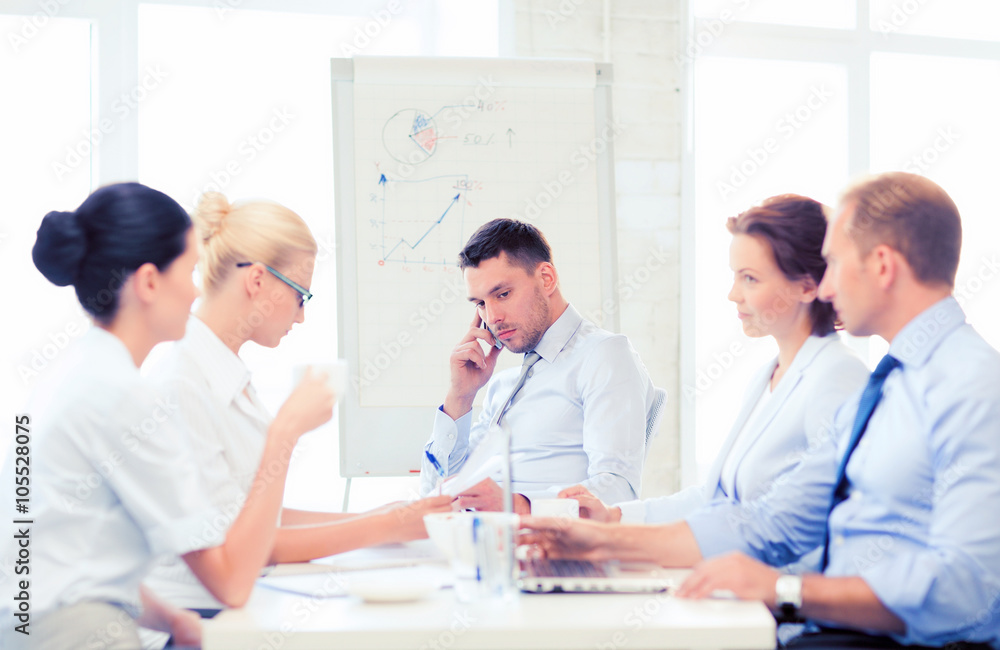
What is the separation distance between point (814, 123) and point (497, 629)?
346 centimetres

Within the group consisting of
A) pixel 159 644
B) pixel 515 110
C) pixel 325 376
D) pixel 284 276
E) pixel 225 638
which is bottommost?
pixel 159 644

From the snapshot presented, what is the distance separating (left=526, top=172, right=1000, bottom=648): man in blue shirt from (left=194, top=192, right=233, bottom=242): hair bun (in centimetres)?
89

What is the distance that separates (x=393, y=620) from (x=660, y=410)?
5.13 ft

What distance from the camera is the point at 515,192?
9.72 ft

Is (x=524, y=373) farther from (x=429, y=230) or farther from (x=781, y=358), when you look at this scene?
(x=781, y=358)

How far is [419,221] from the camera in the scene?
9.53 ft

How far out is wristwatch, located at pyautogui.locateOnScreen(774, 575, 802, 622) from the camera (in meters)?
1.23

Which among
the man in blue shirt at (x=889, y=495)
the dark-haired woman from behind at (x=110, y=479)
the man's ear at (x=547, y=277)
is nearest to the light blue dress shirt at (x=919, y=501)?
the man in blue shirt at (x=889, y=495)

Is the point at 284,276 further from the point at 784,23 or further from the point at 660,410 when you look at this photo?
the point at 784,23

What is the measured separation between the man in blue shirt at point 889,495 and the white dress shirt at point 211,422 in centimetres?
55

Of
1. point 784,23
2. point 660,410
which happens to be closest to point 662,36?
point 784,23

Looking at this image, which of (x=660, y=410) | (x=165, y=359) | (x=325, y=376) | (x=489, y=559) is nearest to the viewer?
(x=489, y=559)

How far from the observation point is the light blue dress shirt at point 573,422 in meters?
2.23

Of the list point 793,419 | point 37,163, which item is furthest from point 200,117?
point 793,419
